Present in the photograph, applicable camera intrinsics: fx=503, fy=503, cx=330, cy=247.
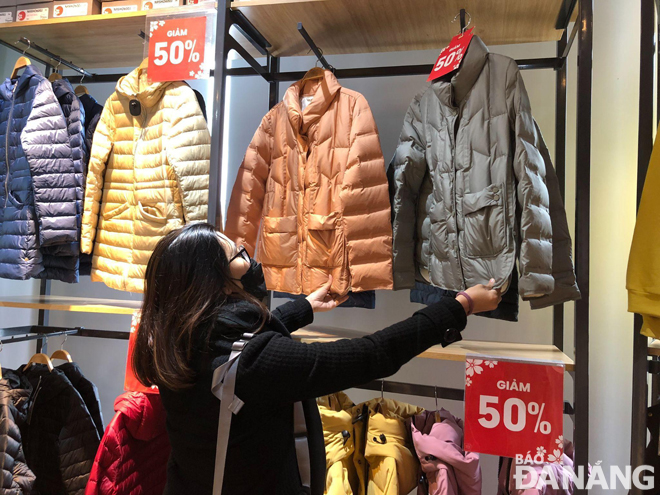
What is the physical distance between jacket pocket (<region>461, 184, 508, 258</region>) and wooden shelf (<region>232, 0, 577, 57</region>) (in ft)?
2.35

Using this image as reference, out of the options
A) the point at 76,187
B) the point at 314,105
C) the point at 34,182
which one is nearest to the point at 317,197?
A: the point at 314,105

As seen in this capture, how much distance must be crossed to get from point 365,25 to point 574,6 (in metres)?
0.73

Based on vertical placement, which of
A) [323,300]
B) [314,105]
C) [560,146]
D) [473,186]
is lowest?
[323,300]

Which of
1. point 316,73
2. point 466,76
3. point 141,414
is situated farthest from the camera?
point 316,73

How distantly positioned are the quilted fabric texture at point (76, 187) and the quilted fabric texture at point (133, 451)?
2.29ft

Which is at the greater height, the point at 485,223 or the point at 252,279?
the point at 485,223

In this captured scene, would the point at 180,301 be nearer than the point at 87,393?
Yes

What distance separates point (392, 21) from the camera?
1900 millimetres

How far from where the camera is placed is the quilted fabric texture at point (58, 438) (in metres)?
1.84

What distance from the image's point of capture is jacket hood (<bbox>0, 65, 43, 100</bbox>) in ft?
6.94

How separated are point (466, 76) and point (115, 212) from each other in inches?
57.4

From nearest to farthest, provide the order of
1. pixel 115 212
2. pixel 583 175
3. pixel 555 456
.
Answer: pixel 555 456
pixel 583 175
pixel 115 212

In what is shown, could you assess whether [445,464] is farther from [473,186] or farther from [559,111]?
[559,111]

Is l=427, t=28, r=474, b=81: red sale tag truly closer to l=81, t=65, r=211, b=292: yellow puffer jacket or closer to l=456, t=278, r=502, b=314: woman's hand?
l=456, t=278, r=502, b=314: woman's hand
